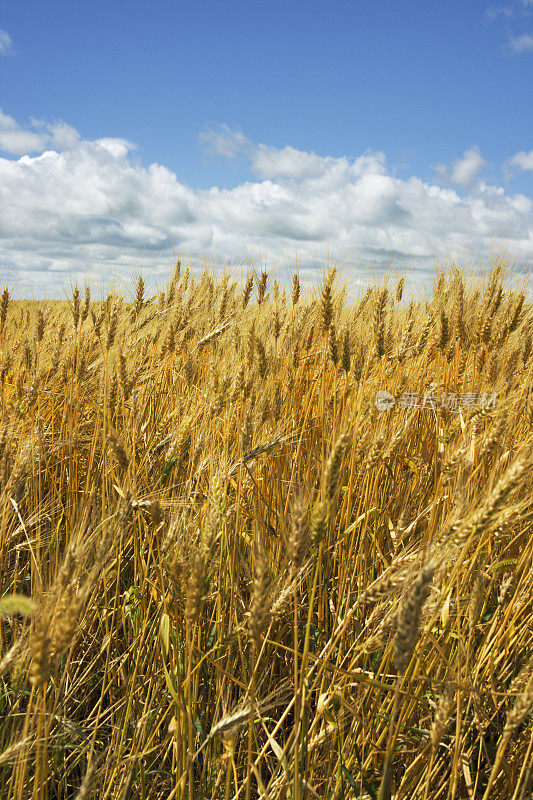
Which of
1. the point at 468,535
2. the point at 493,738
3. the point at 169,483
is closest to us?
the point at 468,535

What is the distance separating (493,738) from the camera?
4.25ft

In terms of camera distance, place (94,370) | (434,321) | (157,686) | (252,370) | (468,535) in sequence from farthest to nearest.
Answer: (434,321)
(94,370)
(252,370)
(157,686)
(468,535)

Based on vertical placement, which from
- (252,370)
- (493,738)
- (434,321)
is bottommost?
(493,738)

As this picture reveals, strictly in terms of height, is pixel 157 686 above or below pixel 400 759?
above

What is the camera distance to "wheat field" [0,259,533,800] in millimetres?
881

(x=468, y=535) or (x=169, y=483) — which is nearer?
(x=468, y=535)

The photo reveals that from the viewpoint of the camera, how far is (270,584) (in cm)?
94

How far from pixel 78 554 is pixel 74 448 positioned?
41.4 inches

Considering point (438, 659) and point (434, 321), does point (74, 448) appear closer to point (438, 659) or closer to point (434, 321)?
point (438, 659)

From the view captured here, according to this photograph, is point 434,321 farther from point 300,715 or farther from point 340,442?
point 300,715

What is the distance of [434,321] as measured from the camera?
9.45 ft

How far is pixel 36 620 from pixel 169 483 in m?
0.97

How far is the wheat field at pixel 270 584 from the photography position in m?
0.88

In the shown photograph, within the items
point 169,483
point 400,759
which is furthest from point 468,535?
point 169,483
